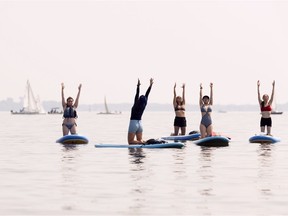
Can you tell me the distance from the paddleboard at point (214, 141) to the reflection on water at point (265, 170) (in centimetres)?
194

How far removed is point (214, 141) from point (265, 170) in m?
10.9

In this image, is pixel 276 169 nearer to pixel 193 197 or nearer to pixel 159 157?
pixel 159 157

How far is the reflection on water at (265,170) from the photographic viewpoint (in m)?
14.6

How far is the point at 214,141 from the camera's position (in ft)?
98.7

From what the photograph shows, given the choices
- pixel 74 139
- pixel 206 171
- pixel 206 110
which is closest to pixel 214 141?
pixel 206 110

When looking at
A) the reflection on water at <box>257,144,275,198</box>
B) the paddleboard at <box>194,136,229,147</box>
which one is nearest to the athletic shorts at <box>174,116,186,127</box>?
the paddleboard at <box>194,136,229,147</box>

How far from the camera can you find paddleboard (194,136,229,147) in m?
29.7

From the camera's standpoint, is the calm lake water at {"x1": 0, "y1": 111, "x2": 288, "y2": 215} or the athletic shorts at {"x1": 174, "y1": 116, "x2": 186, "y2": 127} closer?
the calm lake water at {"x1": 0, "y1": 111, "x2": 288, "y2": 215}

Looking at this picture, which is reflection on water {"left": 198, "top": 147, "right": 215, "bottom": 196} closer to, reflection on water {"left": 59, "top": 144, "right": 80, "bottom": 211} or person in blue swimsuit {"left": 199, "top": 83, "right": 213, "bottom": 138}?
person in blue swimsuit {"left": 199, "top": 83, "right": 213, "bottom": 138}

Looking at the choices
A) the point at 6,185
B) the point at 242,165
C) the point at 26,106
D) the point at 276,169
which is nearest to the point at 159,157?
the point at 242,165

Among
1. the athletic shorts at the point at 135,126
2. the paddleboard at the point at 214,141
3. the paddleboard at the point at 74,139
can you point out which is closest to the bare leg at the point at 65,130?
the paddleboard at the point at 74,139

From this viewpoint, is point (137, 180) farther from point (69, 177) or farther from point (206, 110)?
point (206, 110)

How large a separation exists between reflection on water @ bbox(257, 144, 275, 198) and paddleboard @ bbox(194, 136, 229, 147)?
1.94 meters

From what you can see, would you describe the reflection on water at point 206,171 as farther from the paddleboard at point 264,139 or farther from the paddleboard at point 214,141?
the paddleboard at point 264,139
